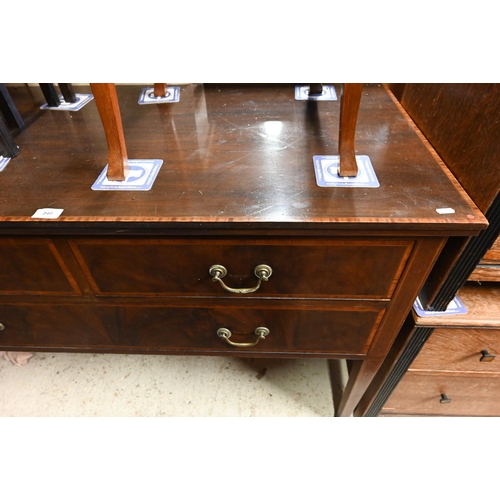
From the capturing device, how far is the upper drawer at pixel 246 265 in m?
0.53

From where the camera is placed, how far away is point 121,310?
652 mm

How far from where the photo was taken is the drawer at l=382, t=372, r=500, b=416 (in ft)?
2.62

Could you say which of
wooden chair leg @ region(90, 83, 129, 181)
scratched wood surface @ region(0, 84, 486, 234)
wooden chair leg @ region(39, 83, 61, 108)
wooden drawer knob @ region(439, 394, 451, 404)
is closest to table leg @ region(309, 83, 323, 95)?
scratched wood surface @ region(0, 84, 486, 234)

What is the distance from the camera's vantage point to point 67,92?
0.75 metres

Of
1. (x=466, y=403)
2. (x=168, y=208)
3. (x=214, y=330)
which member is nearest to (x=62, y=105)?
(x=168, y=208)

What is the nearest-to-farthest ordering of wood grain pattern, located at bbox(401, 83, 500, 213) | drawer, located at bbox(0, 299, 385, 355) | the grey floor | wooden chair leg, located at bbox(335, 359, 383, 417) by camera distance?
1. wood grain pattern, located at bbox(401, 83, 500, 213)
2. drawer, located at bbox(0, 299, 385, 355)
3. wooden chair leg, located at bbox(335, 359, 383, 417)
4. the grey floor

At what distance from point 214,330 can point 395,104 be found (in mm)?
613

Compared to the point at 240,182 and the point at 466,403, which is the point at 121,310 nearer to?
the point at 240,182

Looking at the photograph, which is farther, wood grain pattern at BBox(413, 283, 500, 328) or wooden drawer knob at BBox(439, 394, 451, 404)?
wooden drawer knob at BBox(439, 394, 451, 404)

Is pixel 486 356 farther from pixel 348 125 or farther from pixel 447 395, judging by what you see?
pixel 348 125

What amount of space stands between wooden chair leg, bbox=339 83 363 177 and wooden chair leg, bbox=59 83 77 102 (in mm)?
593

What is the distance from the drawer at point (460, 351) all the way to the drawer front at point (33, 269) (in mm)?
727

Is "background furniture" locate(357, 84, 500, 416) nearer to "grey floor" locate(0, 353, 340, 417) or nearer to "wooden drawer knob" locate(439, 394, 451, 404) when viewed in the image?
"wooden drawer knob" locate(439, 394, 451, 404)

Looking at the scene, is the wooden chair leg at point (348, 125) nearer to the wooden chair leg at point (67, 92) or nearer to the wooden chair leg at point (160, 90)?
the wooden chair leg at point (160, 90)
